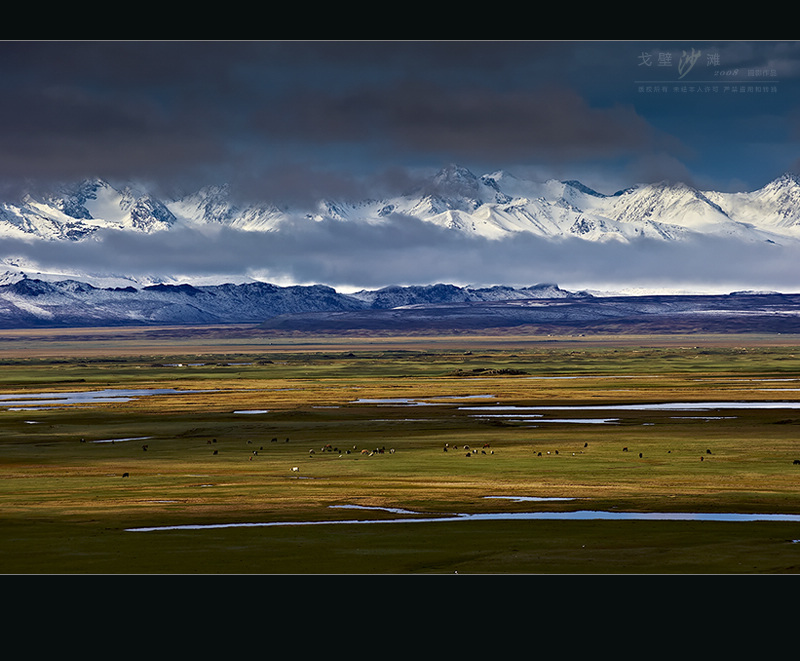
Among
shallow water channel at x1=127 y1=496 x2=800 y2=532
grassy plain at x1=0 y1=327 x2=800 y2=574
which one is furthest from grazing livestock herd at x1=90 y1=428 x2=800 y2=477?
shallow water channel at x1=127 y1=496 x2=800 y2=532

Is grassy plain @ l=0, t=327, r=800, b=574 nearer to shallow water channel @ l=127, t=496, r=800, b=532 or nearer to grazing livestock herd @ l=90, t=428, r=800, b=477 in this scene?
grazing livestock herd @ l=90, t=428, r=800, b=477

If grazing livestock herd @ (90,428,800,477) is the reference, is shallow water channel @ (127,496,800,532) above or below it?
below

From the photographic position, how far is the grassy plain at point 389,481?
39062mm

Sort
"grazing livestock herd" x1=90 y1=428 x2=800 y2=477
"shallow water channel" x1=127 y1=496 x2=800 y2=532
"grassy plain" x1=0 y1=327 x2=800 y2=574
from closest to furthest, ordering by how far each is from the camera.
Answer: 1. "grassy plain" x1=0 y1=327 x2=800 y2=574
2. "shallow water channel" x1=127 y1=496 x2=800 y2=532
3. "grazing livestock herd" x1=90 y1=428 x2=800 y2=477

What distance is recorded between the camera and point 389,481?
183 feet

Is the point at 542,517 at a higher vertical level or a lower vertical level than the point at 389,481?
lower

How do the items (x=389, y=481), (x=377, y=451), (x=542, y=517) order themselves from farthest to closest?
(x=377, y=451), (x=389, y=481), (x=542, y=517)

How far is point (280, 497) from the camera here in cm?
5078

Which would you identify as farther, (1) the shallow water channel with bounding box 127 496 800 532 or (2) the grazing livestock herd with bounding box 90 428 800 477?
(2) the grazing livestock herd with bounding box 90 428 800 477

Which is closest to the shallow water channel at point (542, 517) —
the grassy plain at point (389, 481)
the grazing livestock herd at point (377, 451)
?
the grassy plain at point (389, 481)

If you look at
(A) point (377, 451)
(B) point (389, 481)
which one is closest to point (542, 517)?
(B) point (389, 481)

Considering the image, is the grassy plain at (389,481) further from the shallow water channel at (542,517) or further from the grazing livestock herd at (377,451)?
the shallow water channel at (542,517)

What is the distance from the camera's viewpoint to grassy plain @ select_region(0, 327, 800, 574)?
39.1 metres

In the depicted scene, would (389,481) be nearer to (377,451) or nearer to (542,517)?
(542,517)
